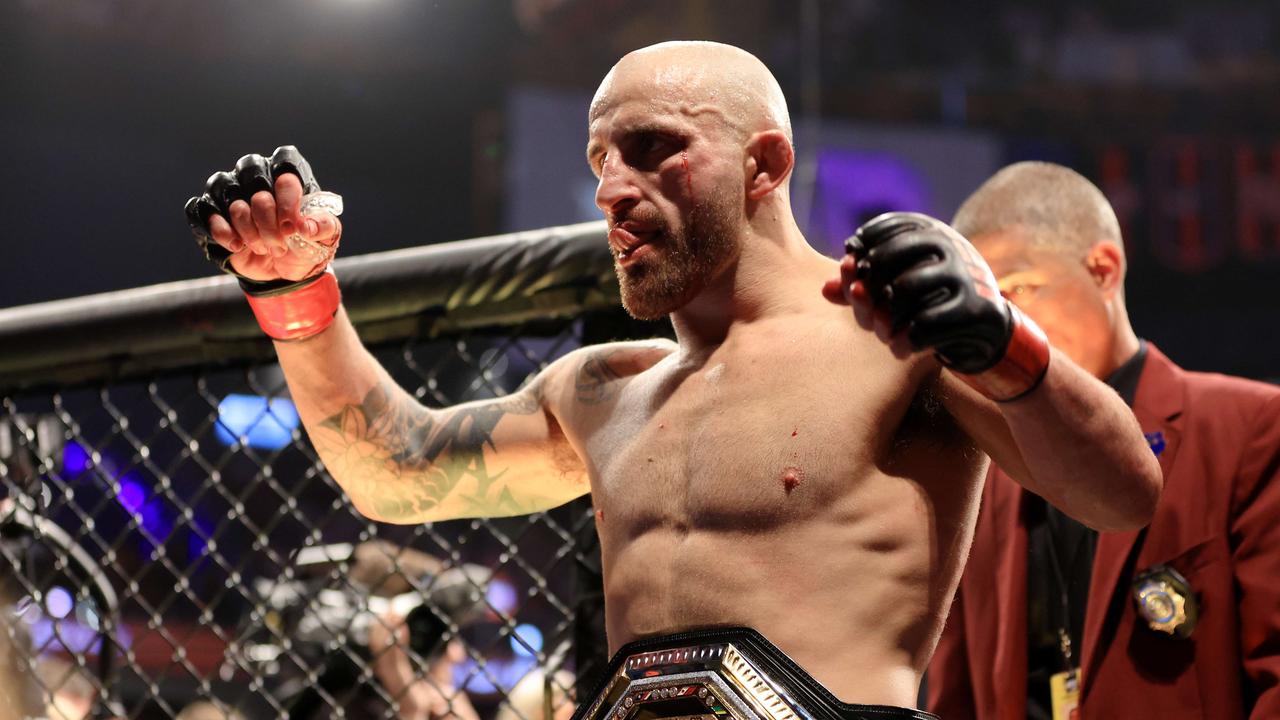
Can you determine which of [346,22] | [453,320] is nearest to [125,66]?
[346,22]

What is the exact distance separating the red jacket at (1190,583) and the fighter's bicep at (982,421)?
62cm

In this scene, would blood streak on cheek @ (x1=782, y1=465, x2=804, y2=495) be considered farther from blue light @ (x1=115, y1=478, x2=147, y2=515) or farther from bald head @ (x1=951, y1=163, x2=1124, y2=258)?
blue light @ (x1=115, y1=478, x2=147, y2=515)

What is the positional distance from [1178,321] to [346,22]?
622 centimetres

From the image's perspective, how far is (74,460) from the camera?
5.25m

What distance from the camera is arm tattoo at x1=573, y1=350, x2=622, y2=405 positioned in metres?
1.38

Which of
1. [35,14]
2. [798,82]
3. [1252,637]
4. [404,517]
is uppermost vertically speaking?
[404,517]

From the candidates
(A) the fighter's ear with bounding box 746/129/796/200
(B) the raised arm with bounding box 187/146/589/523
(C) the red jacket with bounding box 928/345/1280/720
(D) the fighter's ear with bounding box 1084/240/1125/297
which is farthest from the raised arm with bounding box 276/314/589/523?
(D) the fighter's ear with bounding box 1084/240/1125/297

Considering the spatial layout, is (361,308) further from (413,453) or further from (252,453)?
(252,453)

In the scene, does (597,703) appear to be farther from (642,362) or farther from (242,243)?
(242,243)

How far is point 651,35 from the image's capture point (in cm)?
886

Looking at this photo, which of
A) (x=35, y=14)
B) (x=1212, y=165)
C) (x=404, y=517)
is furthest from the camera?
(x=1212, y=165)

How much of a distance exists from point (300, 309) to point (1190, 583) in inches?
44.7

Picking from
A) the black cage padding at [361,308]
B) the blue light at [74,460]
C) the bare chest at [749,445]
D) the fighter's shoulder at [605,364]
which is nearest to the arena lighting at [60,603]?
the blue light at [74,460]

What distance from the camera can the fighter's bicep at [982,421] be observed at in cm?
111
